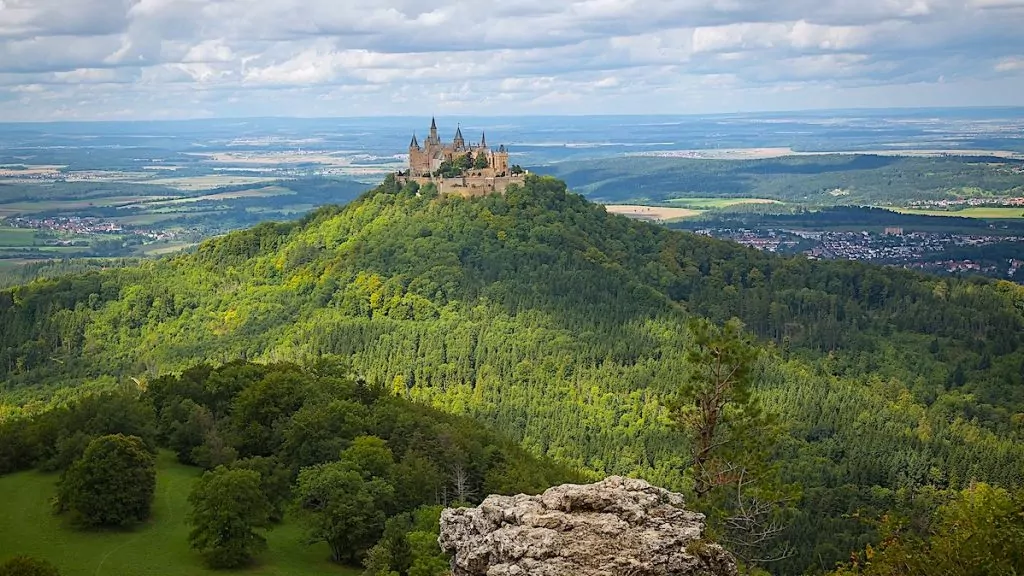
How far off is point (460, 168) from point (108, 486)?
283 feet

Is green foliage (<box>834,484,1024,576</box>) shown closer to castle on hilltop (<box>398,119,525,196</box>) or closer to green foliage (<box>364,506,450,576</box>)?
green foliage (<box>364,506,450,576</box>)

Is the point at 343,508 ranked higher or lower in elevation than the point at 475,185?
lower

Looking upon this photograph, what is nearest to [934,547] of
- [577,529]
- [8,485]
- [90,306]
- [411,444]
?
[577,529]

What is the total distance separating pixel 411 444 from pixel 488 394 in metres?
35.4

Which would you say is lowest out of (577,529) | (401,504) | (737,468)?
(401,504)

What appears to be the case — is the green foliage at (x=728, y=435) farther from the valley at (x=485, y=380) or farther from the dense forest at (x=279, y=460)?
the dense forest at (x=279, y=460)

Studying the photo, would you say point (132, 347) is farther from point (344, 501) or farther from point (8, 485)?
point (344, 501)

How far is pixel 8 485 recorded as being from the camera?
48062mm

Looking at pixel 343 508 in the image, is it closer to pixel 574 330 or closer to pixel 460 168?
pixel 574 330

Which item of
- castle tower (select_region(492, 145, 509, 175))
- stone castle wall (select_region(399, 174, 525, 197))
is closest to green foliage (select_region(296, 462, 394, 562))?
stone castle wall (select_region(399, 174, 525, 197))

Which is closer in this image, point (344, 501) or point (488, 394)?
point (344, 501)

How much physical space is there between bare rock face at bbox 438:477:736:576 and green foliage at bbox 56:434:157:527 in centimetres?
2590

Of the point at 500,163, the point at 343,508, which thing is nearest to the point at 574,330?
the point at 500,163

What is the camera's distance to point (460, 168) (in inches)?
4941
